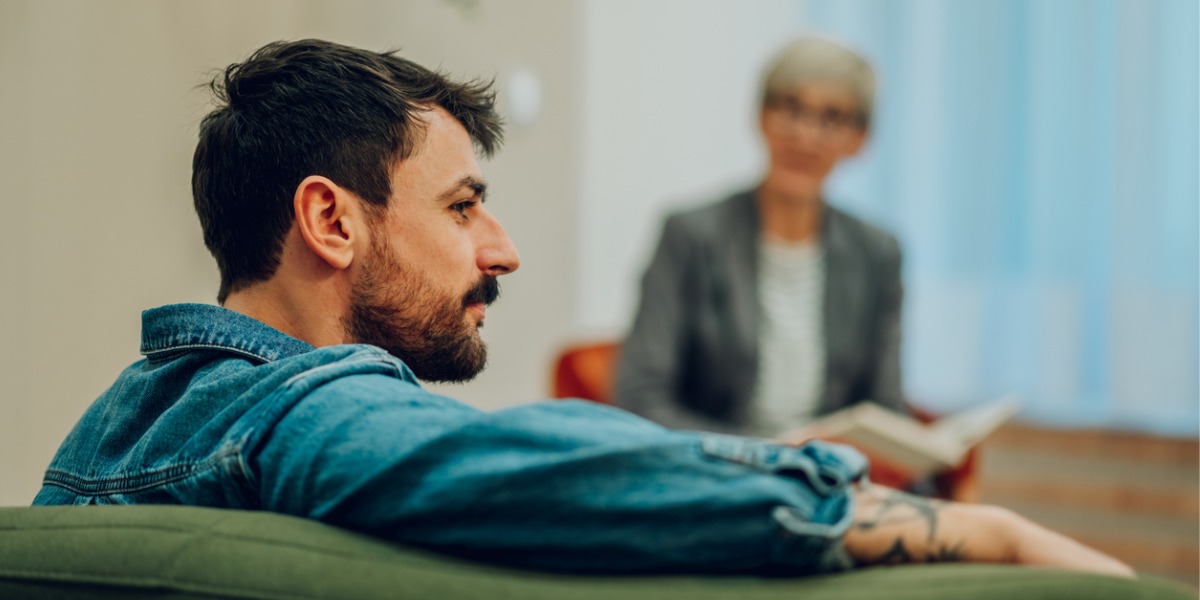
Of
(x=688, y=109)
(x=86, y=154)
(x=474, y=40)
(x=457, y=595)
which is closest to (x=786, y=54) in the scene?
(x=474, y=40)

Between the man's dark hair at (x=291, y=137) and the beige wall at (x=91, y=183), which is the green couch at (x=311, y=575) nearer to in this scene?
the man's dark hair at (x=291, y=137)

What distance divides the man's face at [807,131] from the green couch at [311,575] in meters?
1.79

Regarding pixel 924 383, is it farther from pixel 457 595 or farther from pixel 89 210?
pixel 457 595

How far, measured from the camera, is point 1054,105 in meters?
3.01

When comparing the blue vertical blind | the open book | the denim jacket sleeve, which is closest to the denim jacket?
the denim jacket sleeve

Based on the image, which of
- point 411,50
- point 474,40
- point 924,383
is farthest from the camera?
point 924,383

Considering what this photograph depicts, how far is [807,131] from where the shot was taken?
2.35 meters

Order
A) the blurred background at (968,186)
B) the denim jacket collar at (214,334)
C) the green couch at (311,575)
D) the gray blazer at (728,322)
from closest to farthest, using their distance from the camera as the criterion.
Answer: the green couch at (311,575) → the denim jacket collar at (214,334) → the gray blazer at (728,322) → the blurred background at (968,186)

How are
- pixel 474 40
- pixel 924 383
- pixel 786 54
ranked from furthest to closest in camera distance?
1. pixel 924 383
2. pixel 474 40
3. pixel 786 54

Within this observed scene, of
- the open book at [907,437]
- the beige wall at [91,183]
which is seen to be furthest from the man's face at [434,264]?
the open book at [907,437]

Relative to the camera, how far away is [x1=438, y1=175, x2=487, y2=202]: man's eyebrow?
930 mm

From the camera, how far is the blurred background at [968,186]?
2.89 metres

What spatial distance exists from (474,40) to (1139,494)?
82.4 inches

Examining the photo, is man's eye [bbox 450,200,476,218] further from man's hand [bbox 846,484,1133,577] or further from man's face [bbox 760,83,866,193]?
man's face [bbox 760,83,866,193]
